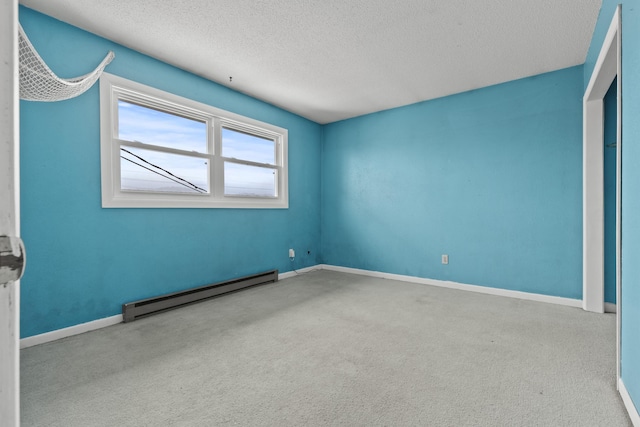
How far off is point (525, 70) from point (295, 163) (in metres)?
3.00

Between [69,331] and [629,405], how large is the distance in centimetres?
356

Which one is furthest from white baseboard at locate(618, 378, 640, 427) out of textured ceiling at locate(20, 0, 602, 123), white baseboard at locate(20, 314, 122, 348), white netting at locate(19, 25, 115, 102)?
white netting at locate(19, 25, 115, 102)

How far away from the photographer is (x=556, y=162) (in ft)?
10.2

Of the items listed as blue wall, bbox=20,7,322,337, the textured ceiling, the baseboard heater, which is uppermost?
the textured ceiling

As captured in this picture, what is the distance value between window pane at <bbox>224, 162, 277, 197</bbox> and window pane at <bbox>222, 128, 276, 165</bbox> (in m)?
0.12

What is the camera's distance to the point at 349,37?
2520 millimetres

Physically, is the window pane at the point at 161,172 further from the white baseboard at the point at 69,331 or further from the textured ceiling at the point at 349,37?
the white baseboard at the point at 69,331

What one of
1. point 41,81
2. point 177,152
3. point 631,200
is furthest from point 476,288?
point 41,81

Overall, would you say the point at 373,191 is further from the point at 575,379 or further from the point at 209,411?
the point at 209,411

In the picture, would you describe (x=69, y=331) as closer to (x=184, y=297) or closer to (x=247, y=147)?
(x=184, y=297)

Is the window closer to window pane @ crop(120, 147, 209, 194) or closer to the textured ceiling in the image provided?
window pane @ crop(120, 147, 209, 194)

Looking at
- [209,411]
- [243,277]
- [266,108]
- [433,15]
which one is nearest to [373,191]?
[266,108]

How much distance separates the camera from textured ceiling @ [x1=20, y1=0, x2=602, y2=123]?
216cm

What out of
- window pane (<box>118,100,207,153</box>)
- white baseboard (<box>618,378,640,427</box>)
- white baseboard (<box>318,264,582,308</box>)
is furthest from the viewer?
white baseboard (<box>318,264,582,308</box>)
